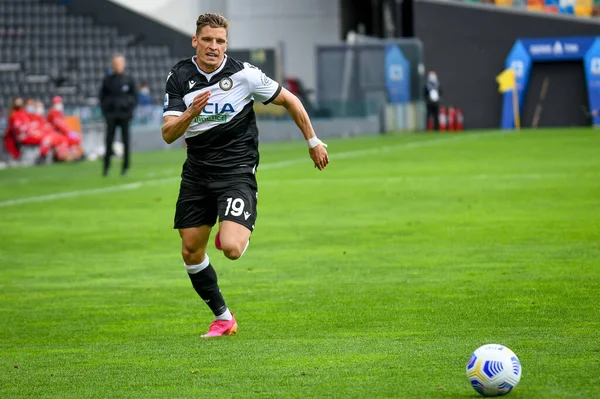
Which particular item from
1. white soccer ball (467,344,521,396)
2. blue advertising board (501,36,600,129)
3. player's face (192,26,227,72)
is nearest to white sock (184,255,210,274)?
player's face (192,26,227,72)

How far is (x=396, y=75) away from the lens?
4681 cm

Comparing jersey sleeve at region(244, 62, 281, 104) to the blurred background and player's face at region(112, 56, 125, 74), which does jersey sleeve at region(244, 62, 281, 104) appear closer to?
player's face at region(112, 56, 125, 74)

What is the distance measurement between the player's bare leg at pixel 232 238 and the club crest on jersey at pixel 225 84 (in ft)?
2.94

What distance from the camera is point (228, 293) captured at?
10.8m

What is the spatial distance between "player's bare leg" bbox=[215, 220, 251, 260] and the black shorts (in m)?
0.10

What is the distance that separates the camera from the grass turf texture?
22.7ft

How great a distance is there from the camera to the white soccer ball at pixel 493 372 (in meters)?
6.02

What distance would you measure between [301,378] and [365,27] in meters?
59.4

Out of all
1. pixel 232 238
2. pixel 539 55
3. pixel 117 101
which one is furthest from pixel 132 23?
pixel 232 238

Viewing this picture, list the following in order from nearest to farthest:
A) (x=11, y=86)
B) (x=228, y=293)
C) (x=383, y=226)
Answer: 1. (x=228, y=293)
2. (x=383, y=226)
3. (x=11, y=86)

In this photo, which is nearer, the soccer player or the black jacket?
the soccer player

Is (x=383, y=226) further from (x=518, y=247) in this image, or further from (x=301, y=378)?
(x=301, y=378)

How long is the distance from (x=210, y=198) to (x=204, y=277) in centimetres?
55

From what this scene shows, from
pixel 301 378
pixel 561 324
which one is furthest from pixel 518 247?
pixel 301 378
